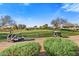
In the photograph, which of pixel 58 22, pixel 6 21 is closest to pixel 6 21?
pixel 6 21

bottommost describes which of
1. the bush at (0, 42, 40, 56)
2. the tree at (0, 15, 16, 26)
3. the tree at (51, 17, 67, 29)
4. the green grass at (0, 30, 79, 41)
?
the bush at (0, 42, 40, 56)

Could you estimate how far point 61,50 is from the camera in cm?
202

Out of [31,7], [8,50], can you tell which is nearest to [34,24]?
[31,7]

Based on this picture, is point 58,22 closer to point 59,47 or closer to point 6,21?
point 59,47

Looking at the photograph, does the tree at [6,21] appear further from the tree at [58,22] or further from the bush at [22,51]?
the tree at [58,22]

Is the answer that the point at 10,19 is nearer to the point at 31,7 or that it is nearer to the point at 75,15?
the point at 31,7

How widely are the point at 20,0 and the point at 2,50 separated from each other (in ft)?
1.70

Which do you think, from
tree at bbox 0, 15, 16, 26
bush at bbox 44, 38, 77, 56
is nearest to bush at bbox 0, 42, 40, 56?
bush at bbox 44, 38, 77, 56

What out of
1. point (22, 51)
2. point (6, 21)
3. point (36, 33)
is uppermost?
point (6, 21)

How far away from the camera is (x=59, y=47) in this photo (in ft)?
6.68

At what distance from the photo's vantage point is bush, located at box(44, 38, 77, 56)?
2.02 metres

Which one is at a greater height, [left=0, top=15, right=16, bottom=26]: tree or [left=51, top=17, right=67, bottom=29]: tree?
[left=0, top=15, right=16, bottom=26]: tree

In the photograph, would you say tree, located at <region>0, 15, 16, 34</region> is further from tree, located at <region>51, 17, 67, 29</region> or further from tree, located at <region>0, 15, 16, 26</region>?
tree, located at <region>51, 17, 67, 29</region>

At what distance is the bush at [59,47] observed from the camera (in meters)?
2.02
